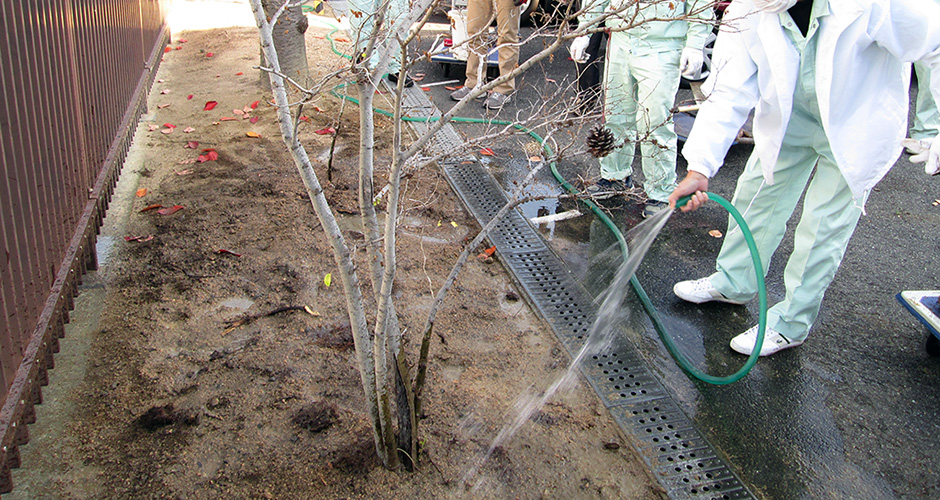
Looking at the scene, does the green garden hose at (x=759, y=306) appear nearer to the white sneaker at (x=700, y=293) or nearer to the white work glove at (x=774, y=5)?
the white sneaker at (x=700, y=293)

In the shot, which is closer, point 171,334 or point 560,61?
point 171,334

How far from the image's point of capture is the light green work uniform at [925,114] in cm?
321

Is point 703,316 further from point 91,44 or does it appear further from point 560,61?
point 560,61

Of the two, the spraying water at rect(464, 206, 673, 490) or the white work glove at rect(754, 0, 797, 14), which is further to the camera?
the spraying water at rect(464, 206, 673, 490)

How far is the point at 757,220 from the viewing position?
340cm

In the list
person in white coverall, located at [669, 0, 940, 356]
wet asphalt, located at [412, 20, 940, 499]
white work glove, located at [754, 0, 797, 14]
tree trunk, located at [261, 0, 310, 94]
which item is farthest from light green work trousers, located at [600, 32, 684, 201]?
tree trunk, located at [261, 0, 310, 94]

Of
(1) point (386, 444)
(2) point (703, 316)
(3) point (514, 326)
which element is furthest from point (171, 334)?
(2) point (703, 316)

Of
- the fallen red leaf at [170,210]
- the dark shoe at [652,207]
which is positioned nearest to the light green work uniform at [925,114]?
the dark shoe at [652,207]

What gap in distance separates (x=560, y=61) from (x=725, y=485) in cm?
647

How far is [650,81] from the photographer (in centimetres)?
436

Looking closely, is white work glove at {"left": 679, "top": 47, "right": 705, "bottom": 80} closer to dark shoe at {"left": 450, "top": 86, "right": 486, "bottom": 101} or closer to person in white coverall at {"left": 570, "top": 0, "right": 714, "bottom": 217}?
person in white coverall at {"left": 570, "top": 0, "right": 714, "bottom": 217}

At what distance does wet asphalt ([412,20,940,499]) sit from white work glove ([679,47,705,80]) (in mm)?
984

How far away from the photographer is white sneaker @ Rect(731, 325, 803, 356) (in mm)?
3375

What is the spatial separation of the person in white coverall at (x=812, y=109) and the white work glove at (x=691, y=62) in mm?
1038
